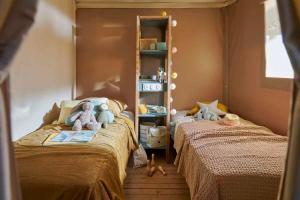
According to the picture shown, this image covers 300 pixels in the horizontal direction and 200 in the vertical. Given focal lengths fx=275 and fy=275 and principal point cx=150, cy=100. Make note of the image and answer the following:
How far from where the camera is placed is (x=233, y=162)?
1.77 m

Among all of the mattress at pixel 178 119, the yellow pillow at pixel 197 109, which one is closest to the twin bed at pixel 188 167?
the mattress at pixel 178 119

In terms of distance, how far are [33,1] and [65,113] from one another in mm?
2293

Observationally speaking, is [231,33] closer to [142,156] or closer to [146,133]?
[146,133]

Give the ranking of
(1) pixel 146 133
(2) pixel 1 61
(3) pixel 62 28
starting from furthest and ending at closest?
(1) pixel 146 133 < (3) pixel 62 28 < (2) pixel 1 61

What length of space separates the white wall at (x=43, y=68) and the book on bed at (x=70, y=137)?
12.1 inches

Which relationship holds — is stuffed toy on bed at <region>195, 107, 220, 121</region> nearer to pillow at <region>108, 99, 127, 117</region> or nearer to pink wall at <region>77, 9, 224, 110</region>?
pink wall at <region>77, 9, 224, 110</region>

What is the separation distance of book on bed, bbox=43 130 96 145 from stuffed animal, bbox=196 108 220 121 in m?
1.44

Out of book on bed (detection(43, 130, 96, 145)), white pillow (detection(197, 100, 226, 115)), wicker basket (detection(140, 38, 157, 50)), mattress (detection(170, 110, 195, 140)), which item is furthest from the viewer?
wicker basket (detection(140, 38, 157, 50))

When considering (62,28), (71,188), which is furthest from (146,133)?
(71,188)

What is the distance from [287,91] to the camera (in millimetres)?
2557

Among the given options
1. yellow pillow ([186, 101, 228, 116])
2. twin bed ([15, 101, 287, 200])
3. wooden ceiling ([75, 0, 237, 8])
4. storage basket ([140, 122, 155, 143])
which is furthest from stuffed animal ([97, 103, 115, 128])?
wooden ceiling ([75, 0, 237, 8])

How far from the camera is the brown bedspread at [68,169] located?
1.46 metres

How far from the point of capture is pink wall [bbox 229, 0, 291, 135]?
2716 mm

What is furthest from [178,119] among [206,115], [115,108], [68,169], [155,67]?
[68,169]
